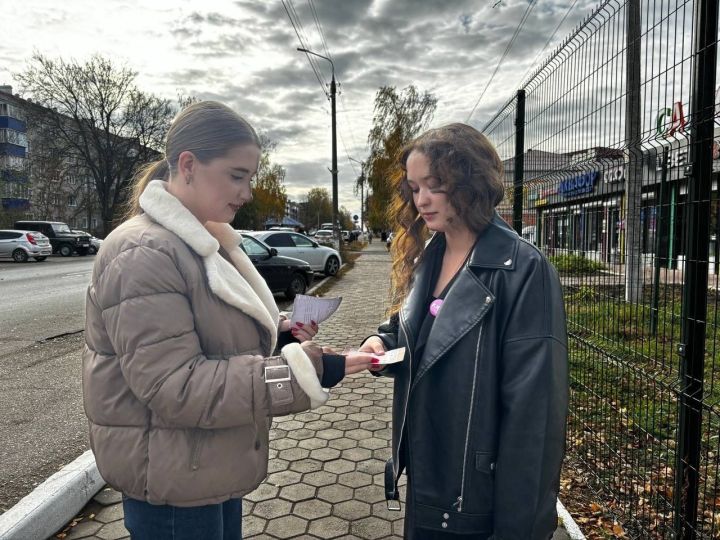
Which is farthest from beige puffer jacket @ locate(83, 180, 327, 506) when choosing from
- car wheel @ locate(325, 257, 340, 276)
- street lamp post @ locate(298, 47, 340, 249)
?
street lamp post @ locate(298, 47, 340, 249)

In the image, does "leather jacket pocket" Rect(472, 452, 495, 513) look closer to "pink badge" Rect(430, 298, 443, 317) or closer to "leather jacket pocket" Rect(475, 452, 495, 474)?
"leather jacket pocket" Rect(475, 452, 495, 474)

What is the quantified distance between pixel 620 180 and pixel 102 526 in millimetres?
3318

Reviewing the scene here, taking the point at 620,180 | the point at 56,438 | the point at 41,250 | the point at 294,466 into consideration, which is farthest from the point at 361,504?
the point at 41,250

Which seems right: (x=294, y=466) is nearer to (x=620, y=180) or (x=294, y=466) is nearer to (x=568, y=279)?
(x=568, y=279)

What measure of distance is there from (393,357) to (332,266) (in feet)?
49.5

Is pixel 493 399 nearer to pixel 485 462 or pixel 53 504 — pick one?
pixel 485 462

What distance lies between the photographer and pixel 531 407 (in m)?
1.51

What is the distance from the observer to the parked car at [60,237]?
3011cm

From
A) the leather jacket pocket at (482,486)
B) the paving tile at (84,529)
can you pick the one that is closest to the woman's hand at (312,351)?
the leather jacket pocket at (482,486)

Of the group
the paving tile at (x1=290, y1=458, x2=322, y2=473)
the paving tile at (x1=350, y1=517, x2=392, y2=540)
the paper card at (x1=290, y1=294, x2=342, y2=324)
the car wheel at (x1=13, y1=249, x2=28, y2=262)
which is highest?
the car wheel at (x1=13, y1=249, x2=28, y2=262)

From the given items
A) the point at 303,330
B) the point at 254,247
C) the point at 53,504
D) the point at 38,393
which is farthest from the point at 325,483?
the point at 254,247

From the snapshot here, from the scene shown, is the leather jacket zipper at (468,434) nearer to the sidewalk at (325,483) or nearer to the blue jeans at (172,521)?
the blue jeans at (172,521)

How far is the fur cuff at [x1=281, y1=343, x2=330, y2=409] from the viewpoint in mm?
1393

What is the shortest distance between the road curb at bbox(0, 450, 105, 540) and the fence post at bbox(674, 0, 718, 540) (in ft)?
9.48
